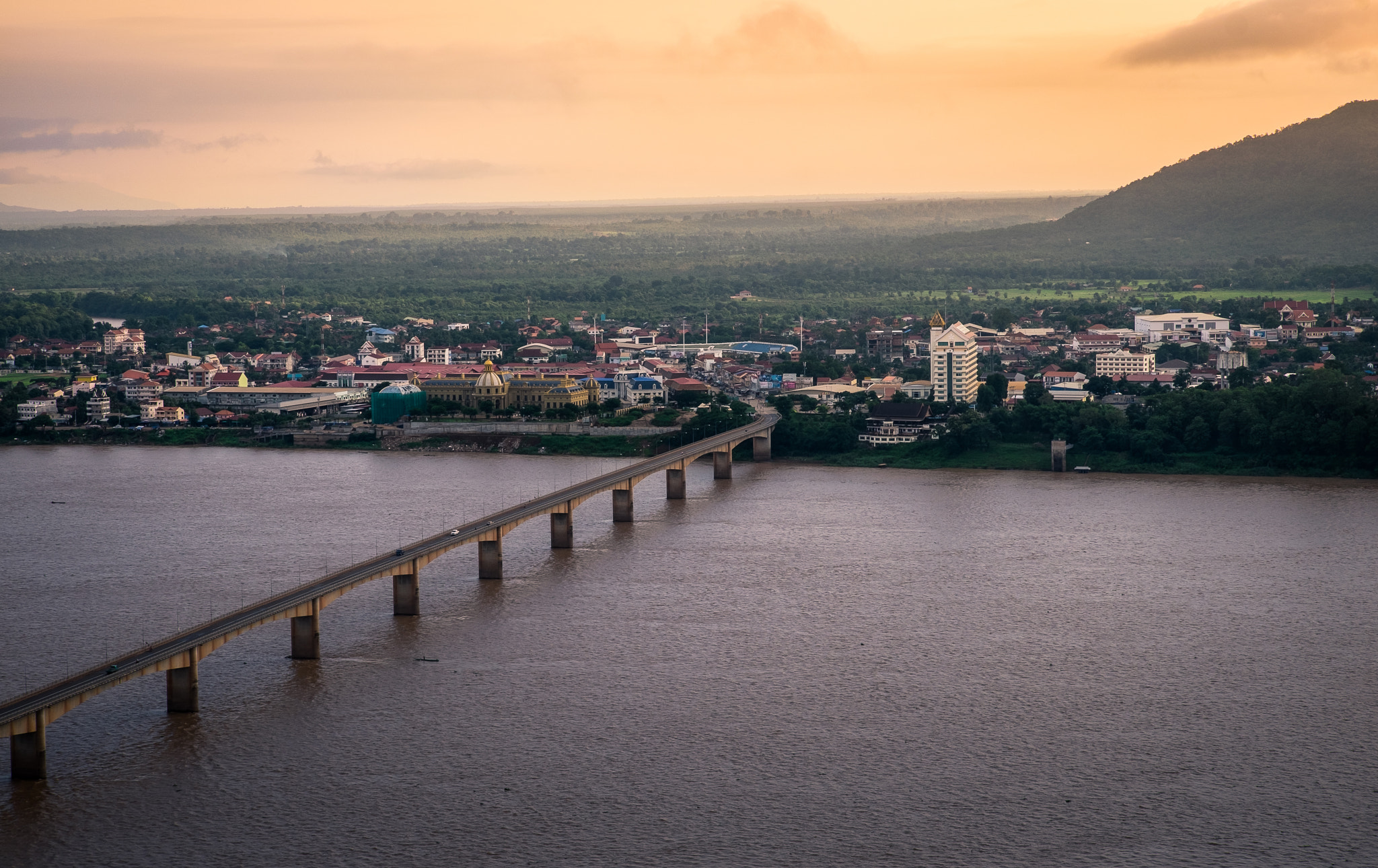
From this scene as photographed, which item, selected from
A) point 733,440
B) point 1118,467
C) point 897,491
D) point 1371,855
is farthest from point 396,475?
point 1371,855

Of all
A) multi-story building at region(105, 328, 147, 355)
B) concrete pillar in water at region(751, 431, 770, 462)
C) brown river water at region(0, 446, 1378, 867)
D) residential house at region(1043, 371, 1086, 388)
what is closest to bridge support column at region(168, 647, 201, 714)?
brown river water at region(0, 446, 1378, 867)

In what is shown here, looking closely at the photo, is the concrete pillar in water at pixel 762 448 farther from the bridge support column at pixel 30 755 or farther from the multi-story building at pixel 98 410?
the bridge support column at pixel 30 755

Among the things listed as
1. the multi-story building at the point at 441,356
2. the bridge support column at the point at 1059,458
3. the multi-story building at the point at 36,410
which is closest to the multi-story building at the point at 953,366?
the bridge support column at the point at 1059,458

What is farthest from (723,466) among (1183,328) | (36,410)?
(1183,328)

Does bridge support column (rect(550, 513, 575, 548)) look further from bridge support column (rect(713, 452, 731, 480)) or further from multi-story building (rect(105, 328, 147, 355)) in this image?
multi-story building (rect(105, 328, 147, 355))

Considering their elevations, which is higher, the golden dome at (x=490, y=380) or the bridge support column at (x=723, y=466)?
the golden dome at (x=490, y=380)

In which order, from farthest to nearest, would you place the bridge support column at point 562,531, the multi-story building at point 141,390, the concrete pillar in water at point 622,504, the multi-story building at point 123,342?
the multi-story building at point 123,342
the multi-story building at point 141,390
the concrete pillar in water at point 622,504
the bridge support column at point 562,531

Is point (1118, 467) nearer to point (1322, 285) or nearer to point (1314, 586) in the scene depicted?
point (1314, 586)
